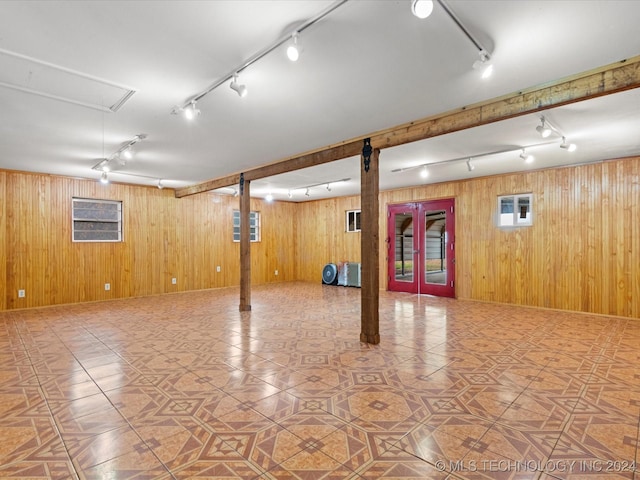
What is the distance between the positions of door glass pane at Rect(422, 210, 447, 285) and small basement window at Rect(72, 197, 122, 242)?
23.1 feet

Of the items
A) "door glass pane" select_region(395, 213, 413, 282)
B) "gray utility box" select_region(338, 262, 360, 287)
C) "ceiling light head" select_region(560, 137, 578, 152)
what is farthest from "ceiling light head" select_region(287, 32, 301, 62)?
"gray utility box" select_region(338, 262, 360, 287)

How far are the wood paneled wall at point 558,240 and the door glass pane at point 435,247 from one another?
0.46 metres

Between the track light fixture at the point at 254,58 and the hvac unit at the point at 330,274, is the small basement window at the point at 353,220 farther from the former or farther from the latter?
the track light fixture at the point at 254,58

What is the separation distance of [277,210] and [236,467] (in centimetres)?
877

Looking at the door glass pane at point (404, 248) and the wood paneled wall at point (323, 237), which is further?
the wood paneled wall at point (323, 237)

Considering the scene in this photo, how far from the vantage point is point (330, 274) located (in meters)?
9.37

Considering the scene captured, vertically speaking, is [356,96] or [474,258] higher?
[356,96]

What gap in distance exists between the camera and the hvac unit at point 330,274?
366 inches

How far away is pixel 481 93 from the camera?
290 cm

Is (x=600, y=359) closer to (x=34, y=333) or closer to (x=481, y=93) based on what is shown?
(x=481, y=93)

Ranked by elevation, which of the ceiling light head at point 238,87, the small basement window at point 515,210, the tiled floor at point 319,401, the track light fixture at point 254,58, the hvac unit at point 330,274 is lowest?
the tiled floor at point 319,401

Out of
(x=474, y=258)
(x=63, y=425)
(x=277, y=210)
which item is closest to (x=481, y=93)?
(x=63, y=425)

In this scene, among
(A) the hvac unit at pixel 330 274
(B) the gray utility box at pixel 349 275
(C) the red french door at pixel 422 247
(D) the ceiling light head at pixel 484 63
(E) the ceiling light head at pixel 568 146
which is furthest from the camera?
(A) the hvac unit at pixel 330 274

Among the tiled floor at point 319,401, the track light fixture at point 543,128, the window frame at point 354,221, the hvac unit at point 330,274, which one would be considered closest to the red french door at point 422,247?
the window frame at point 354,221
